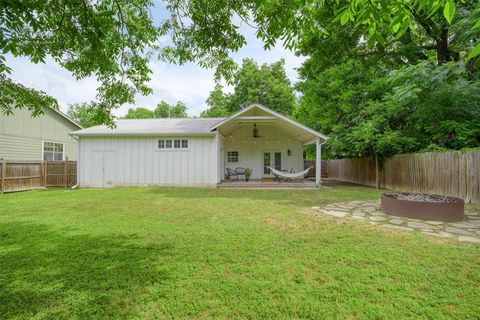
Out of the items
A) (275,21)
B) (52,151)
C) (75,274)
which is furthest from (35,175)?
(275,21)

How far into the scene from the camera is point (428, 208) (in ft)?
18.2

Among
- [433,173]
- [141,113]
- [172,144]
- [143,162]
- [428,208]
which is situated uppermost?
[141,113]

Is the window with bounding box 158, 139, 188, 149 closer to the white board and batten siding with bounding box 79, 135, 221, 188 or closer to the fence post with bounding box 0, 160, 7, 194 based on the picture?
the white board and batten siding with bounding box 79, 135, 221, 188

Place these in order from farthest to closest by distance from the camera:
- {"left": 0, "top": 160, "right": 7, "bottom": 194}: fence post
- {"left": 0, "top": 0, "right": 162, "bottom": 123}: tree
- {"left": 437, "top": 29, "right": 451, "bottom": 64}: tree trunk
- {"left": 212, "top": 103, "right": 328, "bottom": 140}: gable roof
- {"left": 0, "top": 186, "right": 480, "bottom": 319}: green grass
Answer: {"left": 212, "top": 103, "right": 328, "bottom": 140}: gable roof → {"left": 437, "top": 29, "right": 451, "bottom": 64}: tree trunk → {"left": 0, "top": 160, "right": 7, "bottom": 194}: fence post → {"left": 0, "top": 0, "right": 162, "bottom": 123}: tree → {"left": 0, "top": 186, "right": 480, "bottom": 319}: green grass

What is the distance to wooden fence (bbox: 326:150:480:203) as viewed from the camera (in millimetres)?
7536

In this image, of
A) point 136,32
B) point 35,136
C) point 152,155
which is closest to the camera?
point 136,32

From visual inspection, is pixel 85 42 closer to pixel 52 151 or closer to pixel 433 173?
pixel 433 173

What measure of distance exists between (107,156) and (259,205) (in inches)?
344

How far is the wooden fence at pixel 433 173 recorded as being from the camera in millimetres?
7536

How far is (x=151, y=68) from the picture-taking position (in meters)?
5.24

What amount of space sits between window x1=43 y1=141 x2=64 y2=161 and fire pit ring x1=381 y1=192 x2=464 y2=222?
1837 cm

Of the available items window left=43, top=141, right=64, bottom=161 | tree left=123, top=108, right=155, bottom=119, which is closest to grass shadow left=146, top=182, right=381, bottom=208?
window left=43, top=141, right=64, bottom=161

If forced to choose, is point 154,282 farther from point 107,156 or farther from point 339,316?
point 107,156

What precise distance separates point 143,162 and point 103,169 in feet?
6.65
